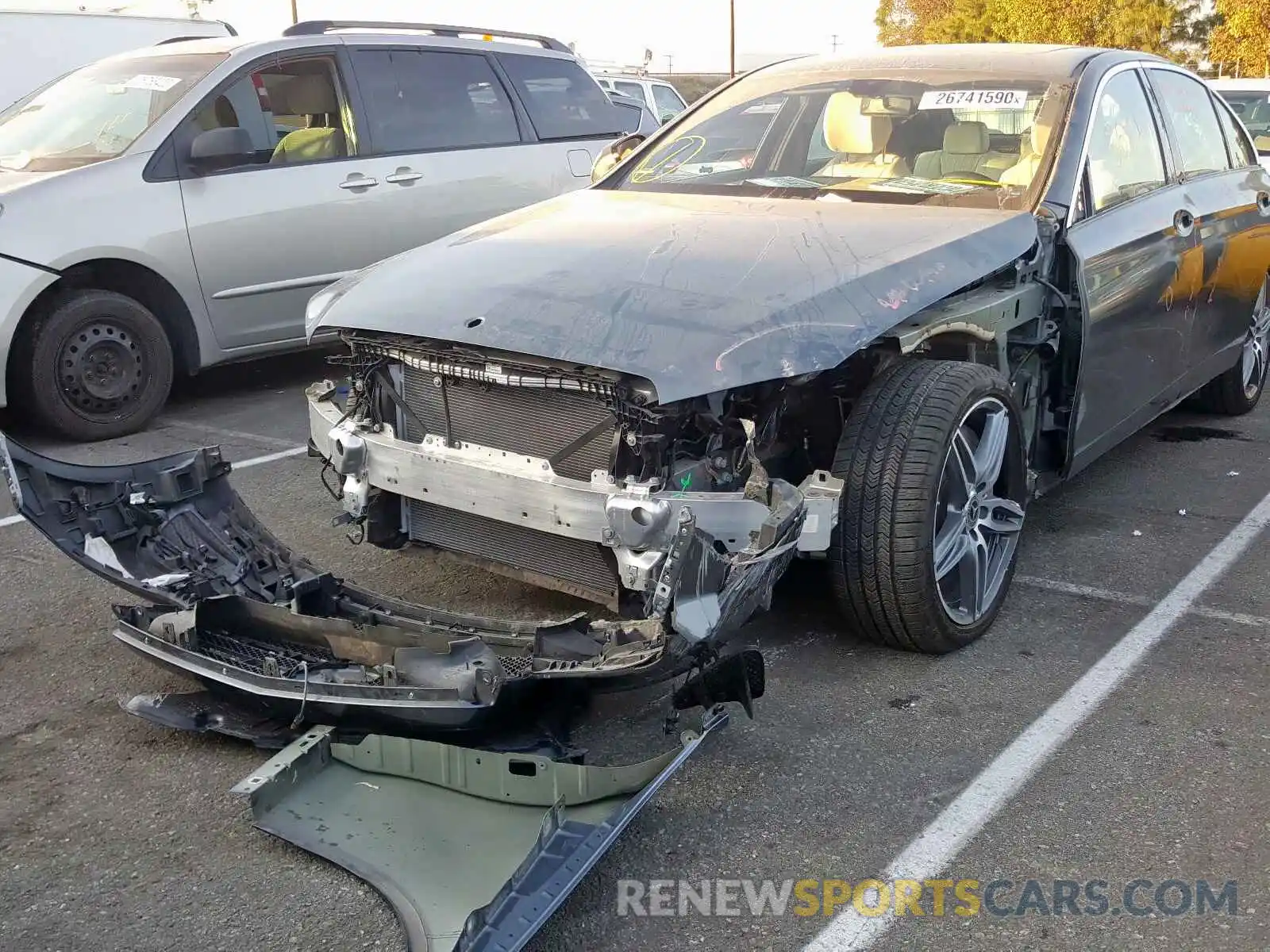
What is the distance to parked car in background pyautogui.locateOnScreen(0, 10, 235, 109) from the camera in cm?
1094

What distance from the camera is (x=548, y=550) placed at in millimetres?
3463

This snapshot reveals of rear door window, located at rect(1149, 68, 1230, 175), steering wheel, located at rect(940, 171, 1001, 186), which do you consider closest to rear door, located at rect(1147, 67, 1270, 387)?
rear door window, located at rect(1149, 68, 1230, 175)

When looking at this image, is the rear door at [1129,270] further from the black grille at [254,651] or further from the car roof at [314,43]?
the car roof at [314,43]

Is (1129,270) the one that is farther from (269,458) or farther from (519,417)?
(269,458)

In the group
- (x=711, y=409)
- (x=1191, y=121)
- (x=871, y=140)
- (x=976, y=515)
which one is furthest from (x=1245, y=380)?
(x=711, y=409)

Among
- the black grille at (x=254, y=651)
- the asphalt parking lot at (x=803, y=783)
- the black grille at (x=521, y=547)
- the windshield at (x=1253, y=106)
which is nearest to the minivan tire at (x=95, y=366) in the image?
the asphalt parking lot at (x=803, y=783)

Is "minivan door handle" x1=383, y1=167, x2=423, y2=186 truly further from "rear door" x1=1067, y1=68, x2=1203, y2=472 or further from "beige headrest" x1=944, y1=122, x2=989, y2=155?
"rear door" x1=1067, y1=68, x2=1203, y2=472

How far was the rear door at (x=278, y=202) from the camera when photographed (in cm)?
643

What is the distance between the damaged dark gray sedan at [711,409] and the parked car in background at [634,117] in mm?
4035

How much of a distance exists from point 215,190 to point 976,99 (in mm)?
3929

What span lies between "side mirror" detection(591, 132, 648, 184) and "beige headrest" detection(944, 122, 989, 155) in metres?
1.39

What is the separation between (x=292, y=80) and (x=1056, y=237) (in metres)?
4.50

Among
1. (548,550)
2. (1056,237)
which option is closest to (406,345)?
(548,550)

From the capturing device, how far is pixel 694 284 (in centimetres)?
343
